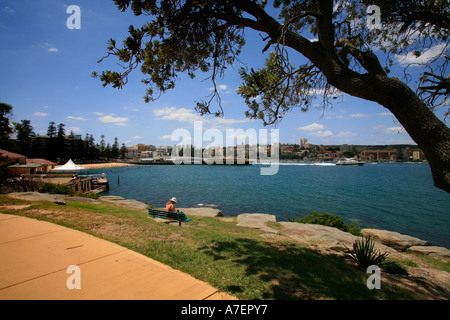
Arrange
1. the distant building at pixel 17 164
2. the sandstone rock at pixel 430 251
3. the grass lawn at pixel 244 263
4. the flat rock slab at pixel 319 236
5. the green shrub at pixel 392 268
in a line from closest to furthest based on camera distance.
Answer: the grass lawn at pixel 244 263
the green shrub at pixel 392 268
the flat rock slab at pixel 319 236
the sandstone rock at pixel 430 251
the distant building at pixel 17 164

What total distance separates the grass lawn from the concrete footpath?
0.36 m

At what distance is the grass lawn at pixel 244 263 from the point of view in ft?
12.3

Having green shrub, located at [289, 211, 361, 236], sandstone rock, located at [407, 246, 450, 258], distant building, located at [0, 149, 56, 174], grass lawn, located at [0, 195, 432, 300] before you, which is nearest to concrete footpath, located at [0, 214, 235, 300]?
grass lawn, located at [0, 195, 432, 300]

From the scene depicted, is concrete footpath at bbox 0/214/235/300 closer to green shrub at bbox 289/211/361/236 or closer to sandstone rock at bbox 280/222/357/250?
sandstone rock at bbox 280/222/357/250

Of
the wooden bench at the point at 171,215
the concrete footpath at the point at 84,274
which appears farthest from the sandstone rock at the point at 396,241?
the concrete footpath at the point at 84,274

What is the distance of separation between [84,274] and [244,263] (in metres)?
3.01

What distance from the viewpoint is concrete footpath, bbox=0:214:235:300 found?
3.25 meters

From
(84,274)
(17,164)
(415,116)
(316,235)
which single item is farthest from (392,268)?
(17,164)

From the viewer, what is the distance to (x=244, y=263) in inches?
186

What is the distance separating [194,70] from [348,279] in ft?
23.6

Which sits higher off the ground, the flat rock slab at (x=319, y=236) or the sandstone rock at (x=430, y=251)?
the flat rock slab at (x=319, y=236)

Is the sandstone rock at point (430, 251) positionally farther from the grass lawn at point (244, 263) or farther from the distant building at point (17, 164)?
the distant building at point (17, 164)

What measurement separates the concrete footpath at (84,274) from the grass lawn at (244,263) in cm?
36

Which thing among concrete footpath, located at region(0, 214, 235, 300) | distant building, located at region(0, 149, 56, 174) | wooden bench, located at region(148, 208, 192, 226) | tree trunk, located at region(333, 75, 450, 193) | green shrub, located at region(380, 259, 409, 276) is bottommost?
green shrub, located at region(380, 259, 409, 276)
